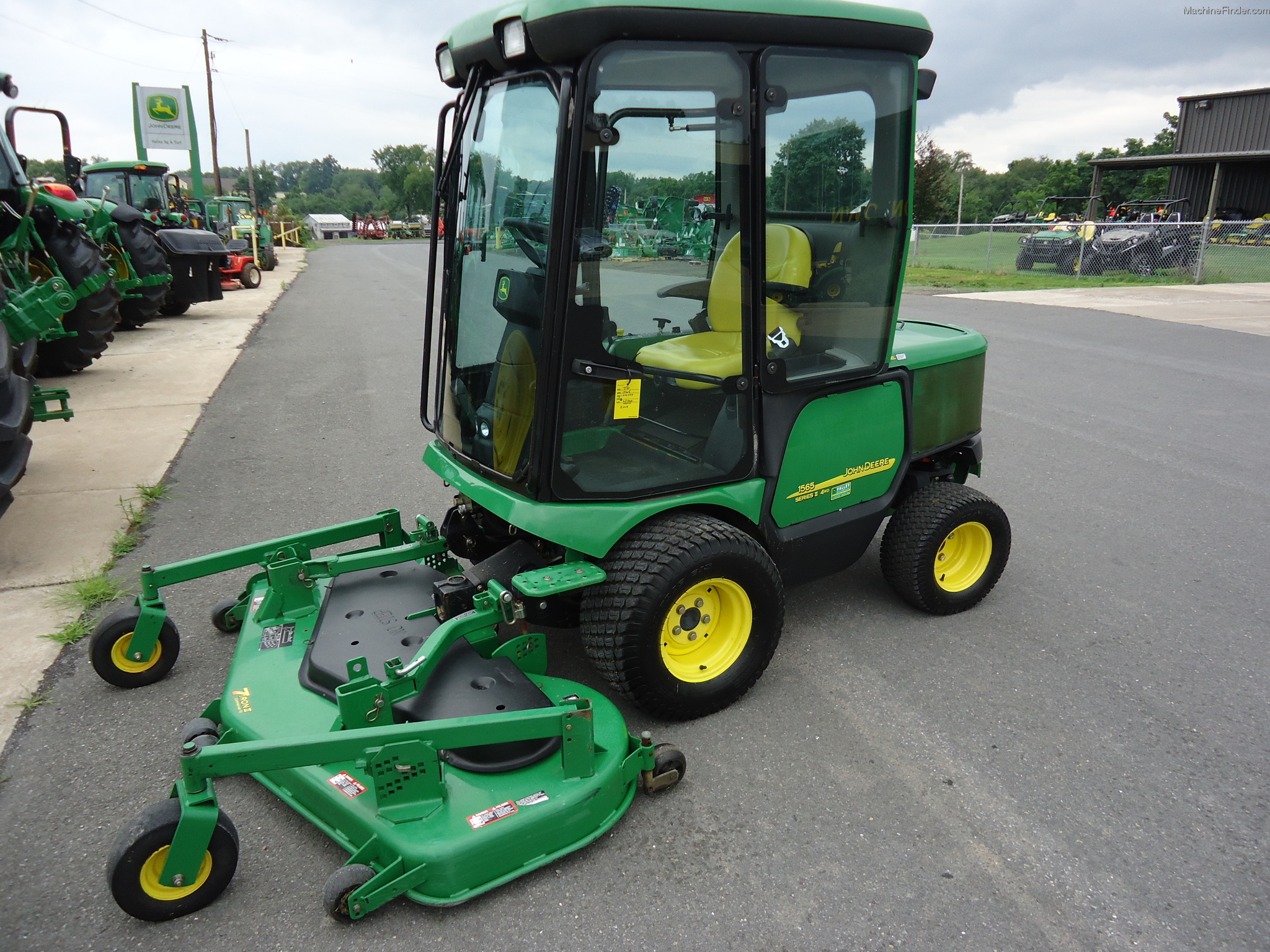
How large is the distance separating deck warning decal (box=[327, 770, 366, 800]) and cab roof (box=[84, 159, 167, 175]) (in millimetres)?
15732

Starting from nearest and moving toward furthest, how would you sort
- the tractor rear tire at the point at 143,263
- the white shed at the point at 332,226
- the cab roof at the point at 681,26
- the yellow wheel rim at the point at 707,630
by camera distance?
the cab roof at the point at 681,26, the yellow wheel rim at the point at 707,630, the tractor rear tire at the point at 143,263, the white shed at the point at 332,226

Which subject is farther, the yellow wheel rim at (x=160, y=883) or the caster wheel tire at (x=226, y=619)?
the caster wheel tire at (x=226, y=619)

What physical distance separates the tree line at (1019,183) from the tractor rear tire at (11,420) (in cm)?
941

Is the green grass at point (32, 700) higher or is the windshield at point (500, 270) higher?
the windshield at point (500, 270)

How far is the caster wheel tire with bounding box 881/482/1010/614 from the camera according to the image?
3549 millimetres

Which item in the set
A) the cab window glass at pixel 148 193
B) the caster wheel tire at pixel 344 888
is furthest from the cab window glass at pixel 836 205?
the cab window glass at pixel 148 193

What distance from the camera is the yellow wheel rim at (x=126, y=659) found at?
3.10 m

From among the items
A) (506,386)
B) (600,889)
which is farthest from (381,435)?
(600,889)

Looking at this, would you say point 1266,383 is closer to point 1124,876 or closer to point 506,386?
point 1124,876

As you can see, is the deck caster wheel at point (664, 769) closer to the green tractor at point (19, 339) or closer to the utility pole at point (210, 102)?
the green tractor at point (19, 339)

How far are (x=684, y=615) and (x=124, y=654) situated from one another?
2050mm

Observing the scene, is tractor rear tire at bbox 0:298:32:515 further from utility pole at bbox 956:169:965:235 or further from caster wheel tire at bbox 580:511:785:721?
utility pole at bbox 956:169:965:235

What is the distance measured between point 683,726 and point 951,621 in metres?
1.44

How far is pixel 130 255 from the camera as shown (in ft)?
33.6
